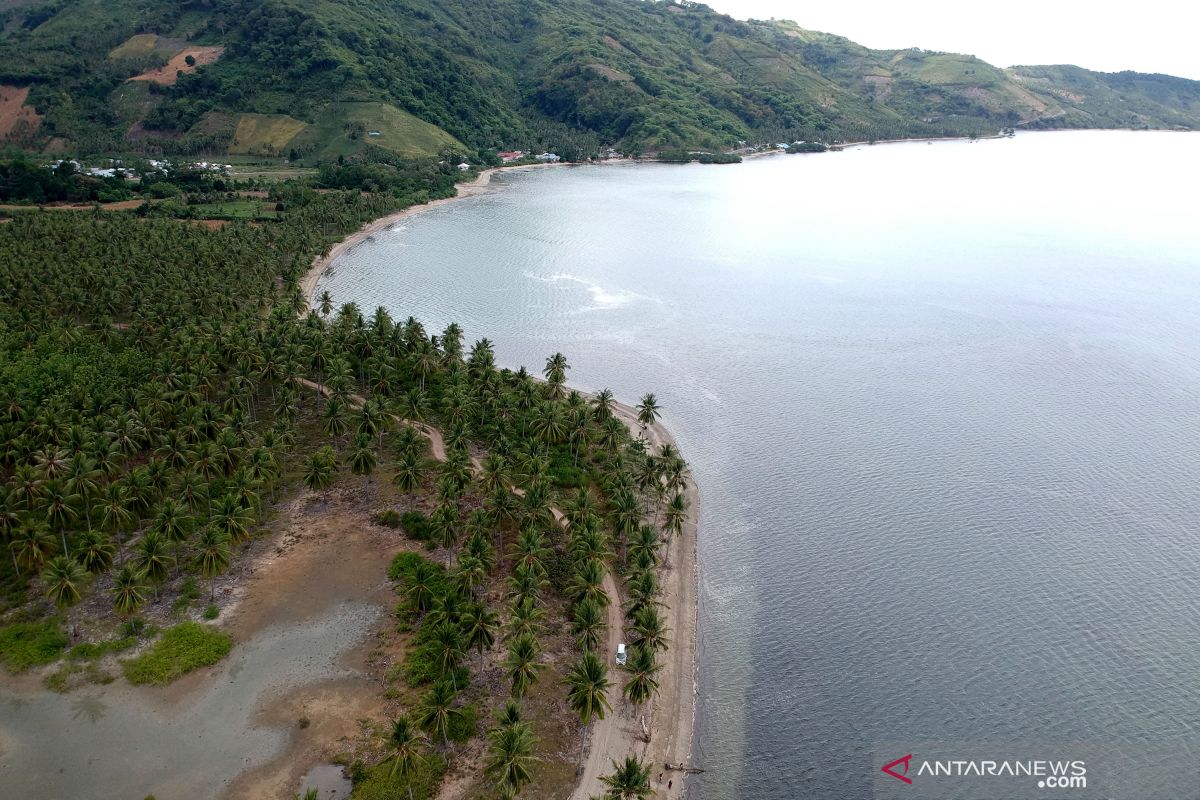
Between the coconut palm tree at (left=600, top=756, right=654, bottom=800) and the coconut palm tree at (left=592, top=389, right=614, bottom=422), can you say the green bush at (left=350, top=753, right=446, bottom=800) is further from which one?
the coconut palm tree at (left=592, top=389, right=614, bottom=422)

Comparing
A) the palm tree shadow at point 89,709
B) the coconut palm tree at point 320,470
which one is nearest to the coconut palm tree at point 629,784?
the palm tree shadow at point 89,709

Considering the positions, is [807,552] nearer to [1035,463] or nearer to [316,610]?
[1035,463]

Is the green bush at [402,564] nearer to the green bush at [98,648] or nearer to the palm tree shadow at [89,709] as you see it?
the green bush at [98,648]

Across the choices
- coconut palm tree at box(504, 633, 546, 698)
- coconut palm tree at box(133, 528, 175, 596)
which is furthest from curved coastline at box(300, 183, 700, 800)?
coconut palm tree at box(133, 528, 175, 596)

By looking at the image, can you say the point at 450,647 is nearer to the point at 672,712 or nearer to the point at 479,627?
the point at 479,627

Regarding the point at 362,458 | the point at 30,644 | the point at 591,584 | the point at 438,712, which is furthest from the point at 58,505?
the point at 591,584
